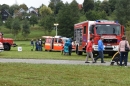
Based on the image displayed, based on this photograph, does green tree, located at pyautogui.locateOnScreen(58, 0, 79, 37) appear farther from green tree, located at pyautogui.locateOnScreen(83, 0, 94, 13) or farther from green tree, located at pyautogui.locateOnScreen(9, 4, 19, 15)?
green tree, located at pyautogui.locateOnScreen(9, 4, 19, 15)

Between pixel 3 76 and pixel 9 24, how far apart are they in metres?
104

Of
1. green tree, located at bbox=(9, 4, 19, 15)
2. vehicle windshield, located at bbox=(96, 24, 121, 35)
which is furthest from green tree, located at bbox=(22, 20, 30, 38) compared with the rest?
green tree, located at bbox=(9, 4, 19, 15)

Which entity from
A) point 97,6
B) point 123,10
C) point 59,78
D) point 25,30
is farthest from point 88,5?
point 59,78

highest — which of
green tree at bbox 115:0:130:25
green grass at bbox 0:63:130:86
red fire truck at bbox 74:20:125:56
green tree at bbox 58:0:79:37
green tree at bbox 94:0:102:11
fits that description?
green tree at bbox 94:0:102:11

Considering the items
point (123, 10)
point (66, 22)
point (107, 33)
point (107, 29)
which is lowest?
point (107, 33)

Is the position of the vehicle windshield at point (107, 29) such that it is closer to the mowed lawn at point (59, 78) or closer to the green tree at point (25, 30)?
the mowed lawn at point (59, 78)

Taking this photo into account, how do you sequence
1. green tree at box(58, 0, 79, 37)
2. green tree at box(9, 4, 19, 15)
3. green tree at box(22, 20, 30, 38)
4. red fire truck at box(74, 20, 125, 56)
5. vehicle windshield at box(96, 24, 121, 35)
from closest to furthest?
red fire truck at box(74, 20, 125, 56) < vehicle windshield at box(96, 24, 121, 35) < green tree at box(58, 0, 79, 37) < green tree at box(22, 20, 30, 38) < green tree at box(9, 4, 19, 15)

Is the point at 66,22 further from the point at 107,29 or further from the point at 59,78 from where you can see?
the point at 59,78

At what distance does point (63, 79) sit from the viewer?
12242 mm

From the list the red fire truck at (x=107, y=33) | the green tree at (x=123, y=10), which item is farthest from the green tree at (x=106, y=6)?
the red fire truck at (x=107, y=33)

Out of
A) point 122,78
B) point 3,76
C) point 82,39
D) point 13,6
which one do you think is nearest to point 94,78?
point 122,78

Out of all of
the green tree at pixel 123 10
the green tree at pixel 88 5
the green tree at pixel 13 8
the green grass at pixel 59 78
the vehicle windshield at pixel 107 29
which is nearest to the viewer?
the green grass at pixel 59 78

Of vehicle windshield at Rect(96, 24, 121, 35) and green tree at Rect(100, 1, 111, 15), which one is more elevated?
green tree at Rect(100, 1, 111, 15)

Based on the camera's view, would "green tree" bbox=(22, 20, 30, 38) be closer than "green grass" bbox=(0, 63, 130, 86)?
No
